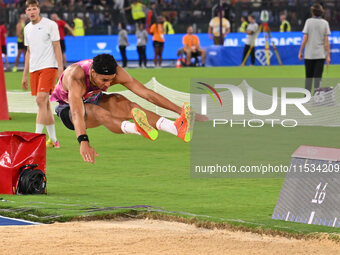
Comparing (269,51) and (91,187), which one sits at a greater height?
(91,187)

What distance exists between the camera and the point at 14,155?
9.95 meters

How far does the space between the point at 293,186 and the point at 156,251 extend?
1.72 metres

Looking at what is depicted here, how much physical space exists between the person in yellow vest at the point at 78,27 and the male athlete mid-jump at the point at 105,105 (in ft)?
85.8

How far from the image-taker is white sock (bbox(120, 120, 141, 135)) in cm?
879

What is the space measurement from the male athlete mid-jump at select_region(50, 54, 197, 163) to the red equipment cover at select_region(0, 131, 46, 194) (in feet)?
2.70

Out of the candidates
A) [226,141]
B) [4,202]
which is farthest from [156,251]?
[226,141]

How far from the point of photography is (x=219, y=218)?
866 centimetres

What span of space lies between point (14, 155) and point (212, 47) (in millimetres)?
24318

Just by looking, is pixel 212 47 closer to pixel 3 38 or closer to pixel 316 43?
pixel 3 38

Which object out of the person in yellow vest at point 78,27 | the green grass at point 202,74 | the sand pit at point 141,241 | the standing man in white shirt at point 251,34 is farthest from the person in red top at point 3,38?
the sand pit at point 141,241

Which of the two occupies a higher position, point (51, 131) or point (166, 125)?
point (166, 125)

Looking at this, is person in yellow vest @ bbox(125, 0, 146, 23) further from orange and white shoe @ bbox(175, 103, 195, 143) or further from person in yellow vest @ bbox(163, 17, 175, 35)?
orange and white shoe @ bbox(175, 103, 195, 143)

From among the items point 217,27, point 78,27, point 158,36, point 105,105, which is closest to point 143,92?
point 105,105

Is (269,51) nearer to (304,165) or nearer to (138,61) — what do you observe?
(138,61)
